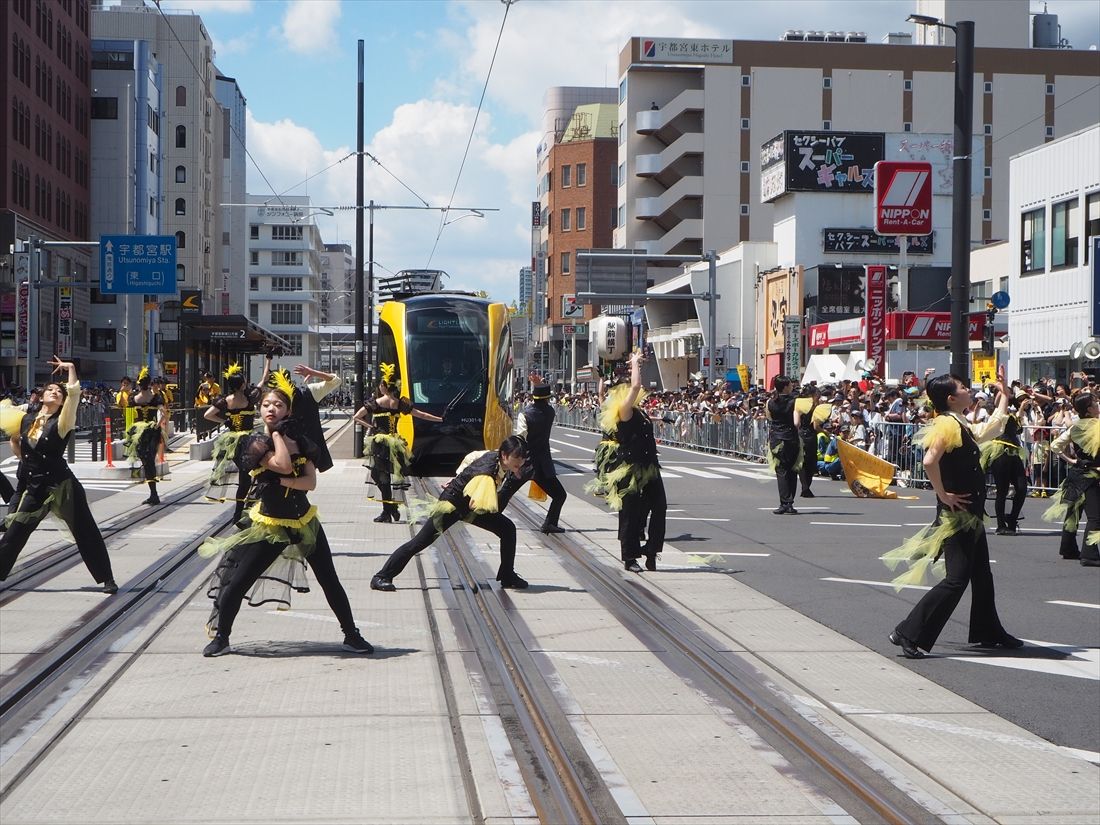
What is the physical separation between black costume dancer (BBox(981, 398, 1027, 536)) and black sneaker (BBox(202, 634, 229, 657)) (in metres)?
9.81

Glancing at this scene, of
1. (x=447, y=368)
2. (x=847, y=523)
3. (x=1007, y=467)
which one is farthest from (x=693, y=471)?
(x=1007, y=467)

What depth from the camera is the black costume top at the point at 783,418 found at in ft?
61.2

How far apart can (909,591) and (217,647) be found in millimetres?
6136

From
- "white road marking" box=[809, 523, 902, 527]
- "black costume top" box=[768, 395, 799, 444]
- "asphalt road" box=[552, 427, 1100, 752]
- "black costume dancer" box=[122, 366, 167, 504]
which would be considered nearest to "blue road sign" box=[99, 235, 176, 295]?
"asphalt road" box=[552, 427, 1100, 752]

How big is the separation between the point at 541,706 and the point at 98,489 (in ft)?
56.4

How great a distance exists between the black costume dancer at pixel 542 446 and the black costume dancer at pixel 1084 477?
210 inches

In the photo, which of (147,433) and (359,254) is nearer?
(147,433)

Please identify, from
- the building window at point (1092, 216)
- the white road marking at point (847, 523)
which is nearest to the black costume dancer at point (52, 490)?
the white road marking at point (847, 523)

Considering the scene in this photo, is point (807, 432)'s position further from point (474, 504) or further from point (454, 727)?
point (454, 727)

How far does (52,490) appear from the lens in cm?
1103

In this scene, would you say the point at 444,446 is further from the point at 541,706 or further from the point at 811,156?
the point at 811,156

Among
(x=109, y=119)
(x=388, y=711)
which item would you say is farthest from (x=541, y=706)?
(x=109, y=119)

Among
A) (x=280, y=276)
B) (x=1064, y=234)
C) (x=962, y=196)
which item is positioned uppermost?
(x=280, y=276)

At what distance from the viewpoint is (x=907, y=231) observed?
1709 inches
